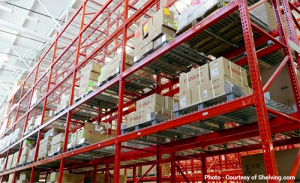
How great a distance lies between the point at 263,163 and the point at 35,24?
1223 cm

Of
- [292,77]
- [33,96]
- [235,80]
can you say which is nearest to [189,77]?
[235,80]

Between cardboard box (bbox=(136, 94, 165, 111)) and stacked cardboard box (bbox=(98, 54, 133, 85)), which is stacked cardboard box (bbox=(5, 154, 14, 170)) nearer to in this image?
stacked cardboard box (bbox=(98, 54, 133, 85))

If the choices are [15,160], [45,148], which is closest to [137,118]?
[45,148]

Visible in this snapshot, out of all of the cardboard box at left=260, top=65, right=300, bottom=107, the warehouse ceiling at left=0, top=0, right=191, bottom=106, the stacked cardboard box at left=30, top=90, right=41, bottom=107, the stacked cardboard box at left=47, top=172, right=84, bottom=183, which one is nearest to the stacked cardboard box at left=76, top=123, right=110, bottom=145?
the stacked cardboard box at left=47, top=172, right=84, bottom=183

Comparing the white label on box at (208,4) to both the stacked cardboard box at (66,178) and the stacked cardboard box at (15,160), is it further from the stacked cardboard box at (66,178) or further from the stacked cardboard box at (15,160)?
the stacked cardboard box at (15,160)

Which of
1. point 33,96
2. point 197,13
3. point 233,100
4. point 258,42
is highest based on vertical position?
point 33,96

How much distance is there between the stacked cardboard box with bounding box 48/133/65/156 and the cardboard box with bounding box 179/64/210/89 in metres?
4.70

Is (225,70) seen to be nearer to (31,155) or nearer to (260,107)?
(260,107)

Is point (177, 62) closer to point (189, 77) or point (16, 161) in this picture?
point (189, 77)

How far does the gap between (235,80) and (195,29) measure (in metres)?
0.95

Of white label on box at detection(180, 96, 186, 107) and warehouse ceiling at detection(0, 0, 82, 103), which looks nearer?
white label on box at detection(180, 96, 186, 107)

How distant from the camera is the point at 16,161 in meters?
10.2

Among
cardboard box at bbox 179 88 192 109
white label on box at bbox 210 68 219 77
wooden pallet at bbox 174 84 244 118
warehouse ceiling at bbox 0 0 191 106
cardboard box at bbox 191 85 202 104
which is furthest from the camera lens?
warehouse ceiling at bbox 0 0 191 106

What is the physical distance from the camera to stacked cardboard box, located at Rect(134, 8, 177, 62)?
4504mm
